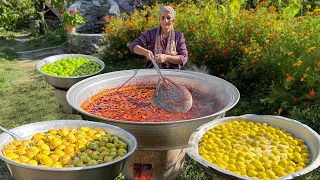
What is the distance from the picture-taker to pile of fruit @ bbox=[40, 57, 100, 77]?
17.3 ft

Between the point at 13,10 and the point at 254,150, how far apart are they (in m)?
12.6

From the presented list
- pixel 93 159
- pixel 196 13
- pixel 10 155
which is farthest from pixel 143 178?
pixel 196 13

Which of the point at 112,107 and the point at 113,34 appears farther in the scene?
the point at 113,34

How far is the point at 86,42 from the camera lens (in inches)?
389

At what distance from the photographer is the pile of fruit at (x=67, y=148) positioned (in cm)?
237

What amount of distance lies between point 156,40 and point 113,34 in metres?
4.92

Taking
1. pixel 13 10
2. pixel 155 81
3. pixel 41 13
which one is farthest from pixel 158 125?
pixel 13 10

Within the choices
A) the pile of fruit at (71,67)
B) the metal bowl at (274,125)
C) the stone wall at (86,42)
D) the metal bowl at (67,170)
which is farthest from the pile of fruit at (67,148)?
the stone wall at (86,42)

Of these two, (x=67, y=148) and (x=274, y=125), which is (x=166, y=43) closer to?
(x=274, y=125)

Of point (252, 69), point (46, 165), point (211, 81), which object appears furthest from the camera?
point (252, 69)

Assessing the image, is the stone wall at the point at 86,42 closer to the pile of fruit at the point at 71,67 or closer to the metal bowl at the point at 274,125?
the pile of fruit at the point at 71,67

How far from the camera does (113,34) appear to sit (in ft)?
29.6

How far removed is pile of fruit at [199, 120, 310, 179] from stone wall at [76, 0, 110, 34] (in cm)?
914

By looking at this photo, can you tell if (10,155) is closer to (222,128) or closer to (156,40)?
(222,128)
